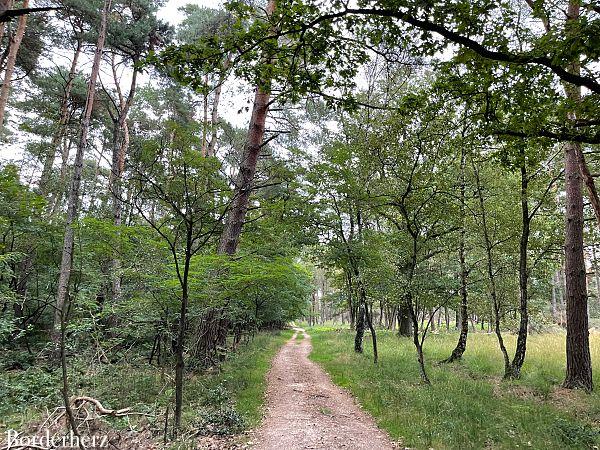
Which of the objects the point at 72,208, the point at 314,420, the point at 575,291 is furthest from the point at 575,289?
the point at 72,208

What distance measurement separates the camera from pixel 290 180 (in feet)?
32.4

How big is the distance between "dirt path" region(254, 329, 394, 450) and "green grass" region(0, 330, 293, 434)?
17.3 inches

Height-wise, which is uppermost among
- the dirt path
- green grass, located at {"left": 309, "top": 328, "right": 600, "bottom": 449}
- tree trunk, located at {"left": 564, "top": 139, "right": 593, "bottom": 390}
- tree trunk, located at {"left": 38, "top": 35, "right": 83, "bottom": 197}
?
tree trunk, located at {"left": 38, "top": 35, "right": 83, "bottom": 197}

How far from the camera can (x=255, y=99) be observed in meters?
9.59

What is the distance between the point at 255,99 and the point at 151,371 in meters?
7.64

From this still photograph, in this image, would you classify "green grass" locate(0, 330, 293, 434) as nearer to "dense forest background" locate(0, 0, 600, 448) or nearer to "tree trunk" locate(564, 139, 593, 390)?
"dense forest background" locate(0, 0, 600, 448)

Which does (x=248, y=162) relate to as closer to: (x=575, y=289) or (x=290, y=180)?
(x=290, y=180)

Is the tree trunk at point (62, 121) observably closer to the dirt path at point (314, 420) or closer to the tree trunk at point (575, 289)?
the dirt path at point (314, 420)

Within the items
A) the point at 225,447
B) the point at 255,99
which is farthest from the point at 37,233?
the point at 225,447

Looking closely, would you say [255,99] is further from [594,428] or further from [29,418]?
[594,428]

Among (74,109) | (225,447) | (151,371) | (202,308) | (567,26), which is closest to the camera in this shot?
(567,26)

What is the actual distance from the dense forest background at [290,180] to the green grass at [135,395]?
0.13m

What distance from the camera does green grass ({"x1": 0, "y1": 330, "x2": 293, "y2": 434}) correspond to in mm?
6055

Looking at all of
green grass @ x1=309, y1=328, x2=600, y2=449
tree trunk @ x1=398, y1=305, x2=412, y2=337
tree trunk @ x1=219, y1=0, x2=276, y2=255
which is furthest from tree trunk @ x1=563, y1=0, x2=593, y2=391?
tree trunk @ x1=398, y1=305, x2=412, y2=337
